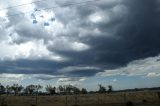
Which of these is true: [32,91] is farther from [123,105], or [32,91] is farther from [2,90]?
[123,105]

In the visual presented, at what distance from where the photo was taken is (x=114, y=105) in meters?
43.6

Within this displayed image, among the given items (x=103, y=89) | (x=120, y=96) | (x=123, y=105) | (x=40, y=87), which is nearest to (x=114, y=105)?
(x=123, y=105)

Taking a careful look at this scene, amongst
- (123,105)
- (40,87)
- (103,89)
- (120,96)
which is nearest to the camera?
(123,105)

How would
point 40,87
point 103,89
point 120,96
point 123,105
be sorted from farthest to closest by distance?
point 40,87, point 103,89, point 120,96, point 123,105

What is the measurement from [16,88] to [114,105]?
5568 inches

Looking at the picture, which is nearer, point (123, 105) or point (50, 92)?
point (123, 105)

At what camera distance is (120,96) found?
3142 inches

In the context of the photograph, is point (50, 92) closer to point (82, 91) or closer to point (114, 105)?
point (82, 91)

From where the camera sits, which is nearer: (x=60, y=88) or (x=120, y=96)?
(x=120, y=96)

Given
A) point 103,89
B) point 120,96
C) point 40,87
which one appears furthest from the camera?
point 40,87

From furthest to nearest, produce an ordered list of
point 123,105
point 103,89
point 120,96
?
point 103,89, point 120,96, point 123,105

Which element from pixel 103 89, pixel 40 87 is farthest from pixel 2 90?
pixel 103 89

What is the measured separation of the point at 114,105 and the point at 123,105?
4.95 feet

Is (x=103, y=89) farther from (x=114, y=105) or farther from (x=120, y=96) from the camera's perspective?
(x=114, y=105)
